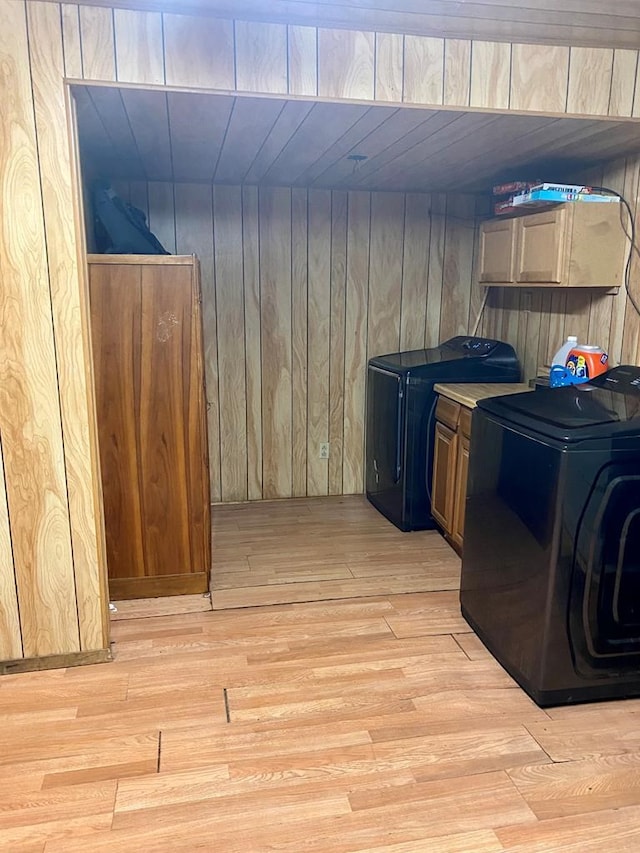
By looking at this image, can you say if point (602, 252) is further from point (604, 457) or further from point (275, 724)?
point (275, 724)

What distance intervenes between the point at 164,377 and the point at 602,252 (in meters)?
1.97

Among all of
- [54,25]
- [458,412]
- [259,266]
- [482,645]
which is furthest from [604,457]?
[259,266]

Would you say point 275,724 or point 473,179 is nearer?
point 275,724

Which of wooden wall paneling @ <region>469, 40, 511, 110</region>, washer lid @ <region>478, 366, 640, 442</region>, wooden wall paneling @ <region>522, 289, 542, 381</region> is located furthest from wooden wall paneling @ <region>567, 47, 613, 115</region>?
wooden wall paneling @ <region>522, 289, 542, 381</region>

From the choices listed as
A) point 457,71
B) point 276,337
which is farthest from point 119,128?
point 276,337

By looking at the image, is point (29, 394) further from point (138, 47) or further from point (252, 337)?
point (252, 337)

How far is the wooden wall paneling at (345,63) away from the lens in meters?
2.02

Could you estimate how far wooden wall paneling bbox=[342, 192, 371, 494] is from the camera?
393cm

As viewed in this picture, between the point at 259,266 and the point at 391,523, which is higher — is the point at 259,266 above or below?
above

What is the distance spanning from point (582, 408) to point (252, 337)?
87.9 inches

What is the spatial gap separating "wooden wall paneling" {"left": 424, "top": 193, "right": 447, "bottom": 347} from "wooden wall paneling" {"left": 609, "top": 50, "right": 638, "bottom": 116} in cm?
183

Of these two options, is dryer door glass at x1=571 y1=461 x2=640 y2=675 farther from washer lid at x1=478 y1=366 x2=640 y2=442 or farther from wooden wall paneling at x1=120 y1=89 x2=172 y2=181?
wooden wall paneling at x1=120 y1=89 x2=172 y2=181

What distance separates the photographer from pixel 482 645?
8.07 feet

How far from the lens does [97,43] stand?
1.90m
